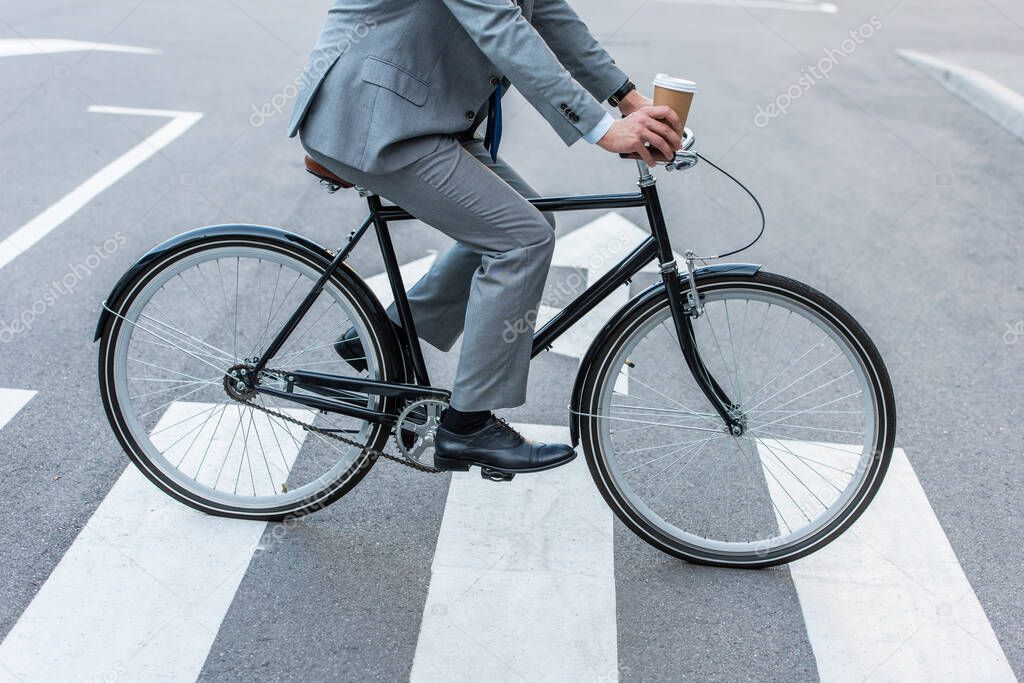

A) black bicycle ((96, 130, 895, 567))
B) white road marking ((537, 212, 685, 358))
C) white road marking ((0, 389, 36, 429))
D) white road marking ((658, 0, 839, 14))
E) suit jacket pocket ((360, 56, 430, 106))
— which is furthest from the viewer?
white road marking ((658, 0, 839, 14))

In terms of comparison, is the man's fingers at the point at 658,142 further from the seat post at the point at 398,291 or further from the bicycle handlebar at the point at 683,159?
the seat post at the point at 398,291

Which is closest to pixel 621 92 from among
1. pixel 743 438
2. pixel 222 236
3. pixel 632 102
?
pixel 632 102

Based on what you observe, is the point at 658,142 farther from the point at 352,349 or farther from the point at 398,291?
the point at 352,349

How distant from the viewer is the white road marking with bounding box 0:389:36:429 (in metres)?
3.88

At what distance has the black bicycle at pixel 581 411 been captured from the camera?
9.75 feet

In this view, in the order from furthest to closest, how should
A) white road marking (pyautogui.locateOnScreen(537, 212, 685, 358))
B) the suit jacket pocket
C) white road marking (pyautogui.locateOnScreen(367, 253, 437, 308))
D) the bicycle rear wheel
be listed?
white road marking (pyautogui.locateOnScreen(367, 253, 437, 308)), white road marking (pyautogui.locateOnScreen(537, 212, 685, 358)), the bicycle rear wheel, the suit jacket pocket

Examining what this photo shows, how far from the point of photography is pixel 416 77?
2.63 meters

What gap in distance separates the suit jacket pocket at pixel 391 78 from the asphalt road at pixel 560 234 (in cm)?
149

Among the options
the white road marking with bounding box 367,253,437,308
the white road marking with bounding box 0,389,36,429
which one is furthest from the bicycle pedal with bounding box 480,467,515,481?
the white road marking with bounding box 0,389,36,429

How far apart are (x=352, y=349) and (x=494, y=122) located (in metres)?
0.91

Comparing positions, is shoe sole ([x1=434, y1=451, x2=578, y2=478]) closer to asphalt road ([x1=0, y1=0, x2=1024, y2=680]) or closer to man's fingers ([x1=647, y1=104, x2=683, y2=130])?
asphalt road ([x1=0, y1=0, x2=1024, y2=680])

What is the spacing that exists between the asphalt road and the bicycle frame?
0.52m

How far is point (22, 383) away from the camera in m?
4.13

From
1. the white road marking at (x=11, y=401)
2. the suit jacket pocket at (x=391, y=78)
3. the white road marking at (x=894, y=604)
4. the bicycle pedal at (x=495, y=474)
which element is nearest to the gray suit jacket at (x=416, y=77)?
the suit jacket pocket at (x=391, y=78)
